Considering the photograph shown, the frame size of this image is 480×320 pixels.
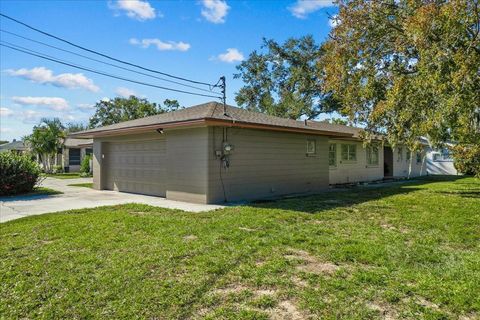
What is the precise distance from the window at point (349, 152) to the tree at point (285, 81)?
413 inches

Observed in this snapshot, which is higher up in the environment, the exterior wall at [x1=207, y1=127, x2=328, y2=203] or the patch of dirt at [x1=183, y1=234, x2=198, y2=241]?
the exterior wall at [x1=207, y1=127, x2=328, y2=203]

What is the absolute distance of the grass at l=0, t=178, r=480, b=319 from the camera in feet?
10.8

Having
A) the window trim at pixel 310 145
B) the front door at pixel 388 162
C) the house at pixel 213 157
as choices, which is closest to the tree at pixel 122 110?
the house at pixel 213 157

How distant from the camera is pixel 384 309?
10.5ft

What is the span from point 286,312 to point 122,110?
4341 centimetres

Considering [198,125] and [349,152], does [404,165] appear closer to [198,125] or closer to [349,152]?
[349,152]

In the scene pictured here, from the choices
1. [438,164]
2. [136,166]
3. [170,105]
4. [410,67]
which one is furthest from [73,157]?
[438,164]

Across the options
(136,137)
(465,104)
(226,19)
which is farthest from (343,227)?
(226,19)

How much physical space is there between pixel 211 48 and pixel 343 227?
467 inches

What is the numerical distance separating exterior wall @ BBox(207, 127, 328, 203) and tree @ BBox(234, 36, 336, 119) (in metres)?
15.1

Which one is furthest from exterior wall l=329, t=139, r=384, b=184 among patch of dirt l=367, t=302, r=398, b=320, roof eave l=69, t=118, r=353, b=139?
patch of dirt l=367, t=302, r=398, b=320

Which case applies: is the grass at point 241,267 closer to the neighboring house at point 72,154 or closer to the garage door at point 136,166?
the garage door at point 136,166

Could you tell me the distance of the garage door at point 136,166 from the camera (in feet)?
40.3

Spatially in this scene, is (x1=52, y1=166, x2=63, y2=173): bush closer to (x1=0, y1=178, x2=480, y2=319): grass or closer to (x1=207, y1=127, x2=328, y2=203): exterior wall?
(x1=207, y1=127, x2=328, y2=203): exterior wall
